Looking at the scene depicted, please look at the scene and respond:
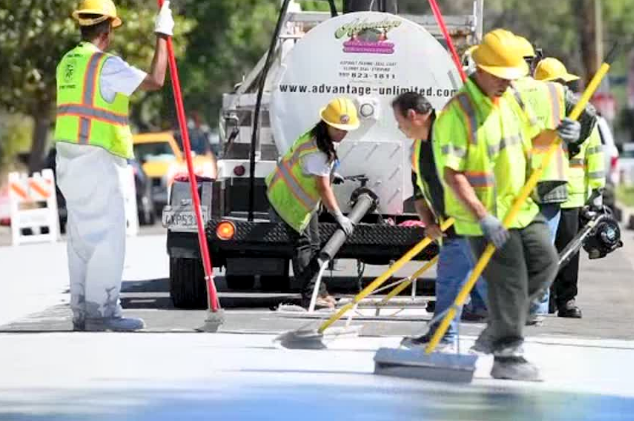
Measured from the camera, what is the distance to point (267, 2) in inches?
1812

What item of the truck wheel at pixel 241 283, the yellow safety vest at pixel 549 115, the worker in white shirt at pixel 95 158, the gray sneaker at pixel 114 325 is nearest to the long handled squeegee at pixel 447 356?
the yellow safety vest at pixel 549 115

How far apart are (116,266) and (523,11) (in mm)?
51222

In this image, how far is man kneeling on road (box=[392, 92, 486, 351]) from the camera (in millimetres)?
10930

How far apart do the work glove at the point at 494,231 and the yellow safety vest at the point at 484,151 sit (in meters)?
0.09

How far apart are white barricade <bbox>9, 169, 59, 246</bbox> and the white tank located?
40.9 feet

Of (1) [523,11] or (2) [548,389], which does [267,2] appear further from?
(2) [548,389]

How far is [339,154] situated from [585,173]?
2165mm

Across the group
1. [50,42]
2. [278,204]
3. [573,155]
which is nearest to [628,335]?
[573,155]

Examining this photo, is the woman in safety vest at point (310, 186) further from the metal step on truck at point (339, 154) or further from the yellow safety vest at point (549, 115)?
the yellow safety vest at point (549, 115)

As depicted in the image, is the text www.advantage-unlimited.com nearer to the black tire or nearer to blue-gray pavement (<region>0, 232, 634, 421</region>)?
blue-gray pavement (<region>0, 232, 634, 421</region>)

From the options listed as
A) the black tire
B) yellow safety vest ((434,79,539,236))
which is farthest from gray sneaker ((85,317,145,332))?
the black tire

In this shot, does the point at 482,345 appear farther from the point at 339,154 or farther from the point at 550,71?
the point at 339,154

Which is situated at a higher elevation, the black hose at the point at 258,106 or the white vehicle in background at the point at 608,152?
the black hose at the point at 258,106

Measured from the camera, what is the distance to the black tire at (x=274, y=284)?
57.0ft
